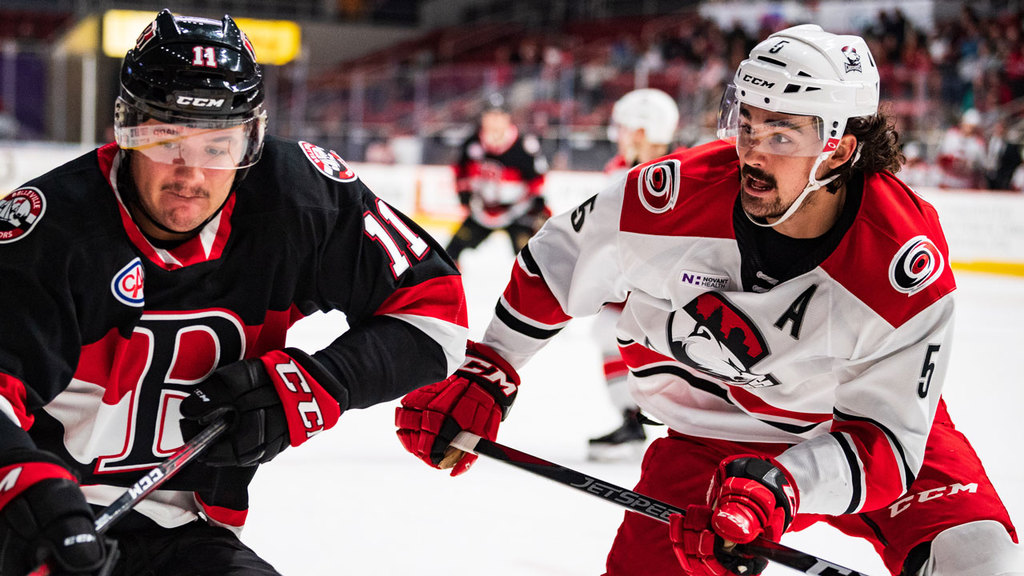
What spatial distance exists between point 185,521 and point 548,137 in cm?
864

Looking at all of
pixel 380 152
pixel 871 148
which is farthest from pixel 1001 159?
pixel 871 148

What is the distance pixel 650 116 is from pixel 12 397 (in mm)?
3324

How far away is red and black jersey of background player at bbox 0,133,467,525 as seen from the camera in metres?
1.50

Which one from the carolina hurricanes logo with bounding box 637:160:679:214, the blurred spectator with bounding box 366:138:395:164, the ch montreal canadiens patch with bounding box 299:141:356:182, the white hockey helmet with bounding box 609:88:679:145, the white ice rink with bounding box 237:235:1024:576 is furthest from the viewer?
the blurred spectator with bounding box 366:138:395:164

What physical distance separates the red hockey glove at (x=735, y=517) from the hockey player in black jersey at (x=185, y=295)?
1.79 feet

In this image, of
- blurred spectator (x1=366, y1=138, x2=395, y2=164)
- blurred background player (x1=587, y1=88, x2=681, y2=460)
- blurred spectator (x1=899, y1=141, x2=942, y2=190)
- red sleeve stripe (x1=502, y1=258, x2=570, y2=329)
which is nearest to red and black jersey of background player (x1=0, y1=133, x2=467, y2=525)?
red sleeve stripe (x1=502, y1=258, x2=570, y2=329)

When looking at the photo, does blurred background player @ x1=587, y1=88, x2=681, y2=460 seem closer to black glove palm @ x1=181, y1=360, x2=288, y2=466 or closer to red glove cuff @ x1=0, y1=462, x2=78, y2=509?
black glove palm @ x1=181, y1=360, x2=288, y2=466

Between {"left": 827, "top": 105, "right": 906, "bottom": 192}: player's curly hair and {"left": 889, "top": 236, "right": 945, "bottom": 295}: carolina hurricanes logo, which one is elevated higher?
{"left": 827, "top": 105, "right": 906, "bottom": 192}: player's curly hair

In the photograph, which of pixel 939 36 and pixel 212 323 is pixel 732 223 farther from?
pixel 939 36

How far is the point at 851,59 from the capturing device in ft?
6.28

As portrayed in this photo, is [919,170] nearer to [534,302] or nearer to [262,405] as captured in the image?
[534,302]

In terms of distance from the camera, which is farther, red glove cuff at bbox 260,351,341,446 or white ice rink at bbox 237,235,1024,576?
white ice rink at bbox 237,235,1024,576

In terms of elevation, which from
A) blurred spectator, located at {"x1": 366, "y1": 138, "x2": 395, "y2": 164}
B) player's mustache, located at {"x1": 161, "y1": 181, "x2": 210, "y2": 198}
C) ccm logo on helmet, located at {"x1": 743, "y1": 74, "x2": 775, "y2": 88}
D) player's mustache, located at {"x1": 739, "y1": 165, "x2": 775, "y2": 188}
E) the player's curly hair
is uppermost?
ccm logo on helmet, located at {"x1": 743, "y1": 74, "x2": 775, "y2": 88}

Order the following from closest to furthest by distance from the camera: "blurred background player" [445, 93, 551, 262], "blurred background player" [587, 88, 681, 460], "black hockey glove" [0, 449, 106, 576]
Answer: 1. "black hockey glove" [0, 449, 106, 576]
2. "blurred background player" [587, 88, 681, 460]
3. "blurred background player" [445, 93, 551, 262]
